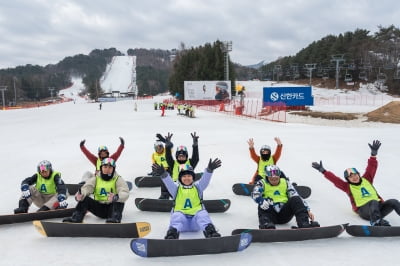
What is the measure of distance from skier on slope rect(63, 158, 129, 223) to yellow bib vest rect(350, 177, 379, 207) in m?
3.90

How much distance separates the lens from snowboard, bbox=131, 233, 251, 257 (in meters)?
4.23

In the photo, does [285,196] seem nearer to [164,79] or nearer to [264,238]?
[264,238]

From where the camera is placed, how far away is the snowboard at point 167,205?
630 centimetres

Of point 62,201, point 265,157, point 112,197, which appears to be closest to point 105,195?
point 112,197

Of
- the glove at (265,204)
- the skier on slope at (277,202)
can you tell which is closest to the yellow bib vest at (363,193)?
the skier on slope at (277,202)

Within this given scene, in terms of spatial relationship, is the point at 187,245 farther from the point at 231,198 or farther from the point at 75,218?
the point at 231,198

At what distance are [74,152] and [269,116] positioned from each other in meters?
20.3

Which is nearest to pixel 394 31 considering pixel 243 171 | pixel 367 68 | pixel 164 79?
pixel 367 68

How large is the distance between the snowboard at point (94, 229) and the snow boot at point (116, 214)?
43 centimetres

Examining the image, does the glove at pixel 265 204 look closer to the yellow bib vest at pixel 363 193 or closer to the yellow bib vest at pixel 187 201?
the yellow bib vest at pixel 187 201

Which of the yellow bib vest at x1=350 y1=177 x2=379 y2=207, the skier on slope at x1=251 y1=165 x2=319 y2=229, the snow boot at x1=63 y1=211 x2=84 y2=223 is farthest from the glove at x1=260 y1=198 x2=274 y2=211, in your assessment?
the snow boot at x1=63 y1=211 x2=84 y2=223

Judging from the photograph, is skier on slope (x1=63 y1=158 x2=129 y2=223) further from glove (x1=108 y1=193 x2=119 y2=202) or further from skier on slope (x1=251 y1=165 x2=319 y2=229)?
skier on slope (x1=251 y1=165 x2=319 y2=229)

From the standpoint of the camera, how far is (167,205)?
636 cm

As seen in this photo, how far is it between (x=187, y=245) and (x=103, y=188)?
6.80 feet
